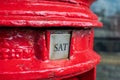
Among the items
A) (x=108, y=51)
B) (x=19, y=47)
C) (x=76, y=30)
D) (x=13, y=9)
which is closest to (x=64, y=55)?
(x=76, y=30)

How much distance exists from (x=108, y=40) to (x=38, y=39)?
1057 centimetres

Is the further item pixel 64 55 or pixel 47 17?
pixel 64 55

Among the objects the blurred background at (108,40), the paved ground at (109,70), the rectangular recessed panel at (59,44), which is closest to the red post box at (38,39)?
the rectangular recessed panel at (59,44)

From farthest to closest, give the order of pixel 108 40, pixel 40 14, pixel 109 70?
pixel 108 40 → pixel 109 70 → pixel 40 14

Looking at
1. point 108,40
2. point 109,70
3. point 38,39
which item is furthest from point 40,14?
point 108,40

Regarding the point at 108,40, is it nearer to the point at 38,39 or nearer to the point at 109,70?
the point at 109,70

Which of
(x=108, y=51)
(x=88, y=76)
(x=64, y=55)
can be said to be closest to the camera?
(x=64, y=55)

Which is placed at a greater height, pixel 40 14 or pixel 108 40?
pixel 40 14

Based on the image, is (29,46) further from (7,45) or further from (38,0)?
(38,0)

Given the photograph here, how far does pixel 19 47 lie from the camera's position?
149 centimetres

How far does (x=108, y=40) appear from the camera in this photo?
38.7ft

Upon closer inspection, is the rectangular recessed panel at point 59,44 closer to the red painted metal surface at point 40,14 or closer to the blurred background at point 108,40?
the red painted metal surface at point 40,14

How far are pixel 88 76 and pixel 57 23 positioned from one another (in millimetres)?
738

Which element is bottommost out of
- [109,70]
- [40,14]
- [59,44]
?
[109,70]
